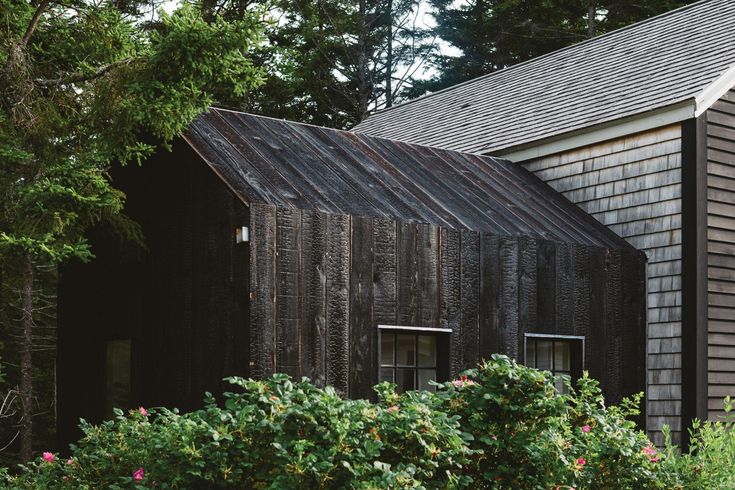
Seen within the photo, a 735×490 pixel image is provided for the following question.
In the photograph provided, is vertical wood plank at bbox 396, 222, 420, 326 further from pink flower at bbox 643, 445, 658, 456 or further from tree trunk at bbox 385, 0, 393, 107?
tree trunk at bbox 385, 0, 393, 107

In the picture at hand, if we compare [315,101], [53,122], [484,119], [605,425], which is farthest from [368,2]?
[605,425]

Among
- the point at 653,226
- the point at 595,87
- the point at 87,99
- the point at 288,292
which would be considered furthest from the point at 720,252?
the point at 87,99

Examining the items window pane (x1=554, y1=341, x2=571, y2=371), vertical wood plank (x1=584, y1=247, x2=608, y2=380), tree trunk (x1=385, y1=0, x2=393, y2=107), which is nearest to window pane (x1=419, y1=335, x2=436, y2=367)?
window pane (x1=554, y1=341, x2=571, y2=371)

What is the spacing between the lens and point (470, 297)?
32.3 ft

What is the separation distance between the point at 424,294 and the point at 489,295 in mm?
815

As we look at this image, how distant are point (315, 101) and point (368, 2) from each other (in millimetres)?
3436

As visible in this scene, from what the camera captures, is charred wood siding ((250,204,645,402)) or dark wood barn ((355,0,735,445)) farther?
dark wood barn ((355,0,735,445))

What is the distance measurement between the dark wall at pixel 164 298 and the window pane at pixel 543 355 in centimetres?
356

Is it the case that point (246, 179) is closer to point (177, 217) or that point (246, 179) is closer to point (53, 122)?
point (177, 217)

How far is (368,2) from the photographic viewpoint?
29406 millimetres

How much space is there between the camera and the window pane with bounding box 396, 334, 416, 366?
962 centimetres

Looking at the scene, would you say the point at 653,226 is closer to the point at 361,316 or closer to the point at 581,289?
the point at 581,289

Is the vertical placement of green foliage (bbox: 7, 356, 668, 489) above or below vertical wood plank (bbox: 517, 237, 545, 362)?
below

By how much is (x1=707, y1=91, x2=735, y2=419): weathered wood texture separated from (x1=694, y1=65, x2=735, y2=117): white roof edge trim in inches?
3.5
